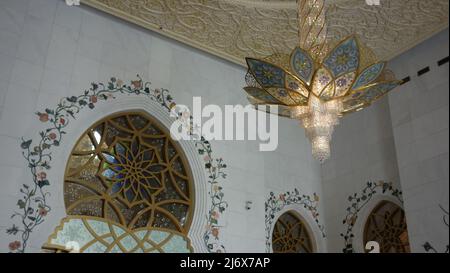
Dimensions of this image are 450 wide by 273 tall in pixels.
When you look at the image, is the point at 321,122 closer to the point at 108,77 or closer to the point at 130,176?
the point at 130,176

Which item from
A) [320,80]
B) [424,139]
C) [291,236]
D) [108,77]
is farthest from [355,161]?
[108,77]

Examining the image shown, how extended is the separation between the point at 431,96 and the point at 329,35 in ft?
4.10

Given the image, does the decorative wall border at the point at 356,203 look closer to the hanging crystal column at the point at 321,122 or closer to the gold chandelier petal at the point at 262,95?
the hanging crystal column at the point at 321,122

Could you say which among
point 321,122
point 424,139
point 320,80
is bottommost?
point 321,122

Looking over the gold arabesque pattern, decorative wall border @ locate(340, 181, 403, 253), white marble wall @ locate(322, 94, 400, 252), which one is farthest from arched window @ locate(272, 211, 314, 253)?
the gold arabesque pattern

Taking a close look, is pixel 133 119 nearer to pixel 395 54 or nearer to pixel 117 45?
pixel 117 45

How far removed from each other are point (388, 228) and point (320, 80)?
9.09ft

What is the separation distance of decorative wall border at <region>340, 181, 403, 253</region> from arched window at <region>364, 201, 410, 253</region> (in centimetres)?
15

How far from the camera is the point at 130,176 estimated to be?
4.11m

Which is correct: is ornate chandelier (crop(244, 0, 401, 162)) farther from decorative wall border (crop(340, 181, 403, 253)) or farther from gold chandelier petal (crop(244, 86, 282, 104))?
decorative wall border (crop(340, 181, 403, 253))

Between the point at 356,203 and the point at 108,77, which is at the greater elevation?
the point at 108,77

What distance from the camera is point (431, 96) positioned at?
4586mm

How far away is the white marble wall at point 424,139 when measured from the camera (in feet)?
13.9
